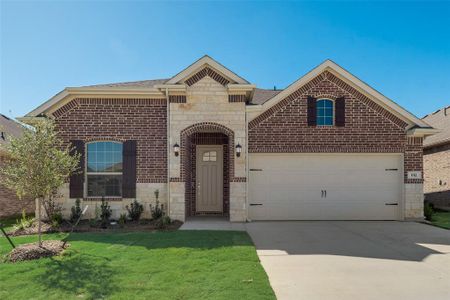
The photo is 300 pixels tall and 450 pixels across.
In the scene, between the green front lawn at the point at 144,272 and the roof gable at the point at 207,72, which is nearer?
the green front lawn at the point at 144,272

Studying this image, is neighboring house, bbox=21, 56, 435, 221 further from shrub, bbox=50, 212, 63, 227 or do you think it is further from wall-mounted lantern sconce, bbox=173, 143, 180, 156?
shrub, bbox=50, 212, 63, 227

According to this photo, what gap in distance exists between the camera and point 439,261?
20.9 feet

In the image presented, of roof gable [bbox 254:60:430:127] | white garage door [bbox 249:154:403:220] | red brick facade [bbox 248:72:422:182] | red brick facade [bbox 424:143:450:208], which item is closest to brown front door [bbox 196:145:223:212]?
white garage door [bbox 249:154:403:220]

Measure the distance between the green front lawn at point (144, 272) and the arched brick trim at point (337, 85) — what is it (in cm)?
491

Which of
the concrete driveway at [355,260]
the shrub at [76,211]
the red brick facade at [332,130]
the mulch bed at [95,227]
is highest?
the red brick facade at [332,130]

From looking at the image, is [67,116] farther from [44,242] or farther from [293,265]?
[293,265]

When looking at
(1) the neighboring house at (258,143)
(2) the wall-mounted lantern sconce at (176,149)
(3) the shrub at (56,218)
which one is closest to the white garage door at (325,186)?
(1) the neighboring house at (258,143)

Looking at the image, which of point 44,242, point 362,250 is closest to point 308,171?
point 362,250

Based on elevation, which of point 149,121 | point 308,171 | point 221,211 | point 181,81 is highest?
point 181,81

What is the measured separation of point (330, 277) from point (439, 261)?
8.42 feet

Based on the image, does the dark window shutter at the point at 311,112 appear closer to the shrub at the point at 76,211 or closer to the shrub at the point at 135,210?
the shrub at the point at 135,210

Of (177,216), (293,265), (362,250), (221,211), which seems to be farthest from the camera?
(221,211)

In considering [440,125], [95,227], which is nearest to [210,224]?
[95,227]

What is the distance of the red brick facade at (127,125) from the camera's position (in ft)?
36.8
